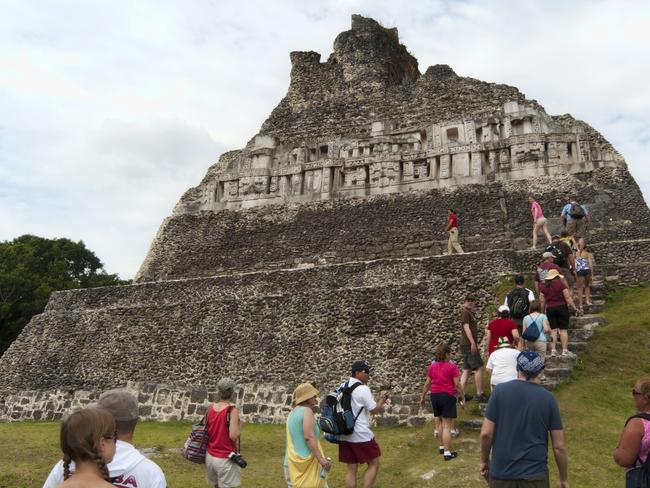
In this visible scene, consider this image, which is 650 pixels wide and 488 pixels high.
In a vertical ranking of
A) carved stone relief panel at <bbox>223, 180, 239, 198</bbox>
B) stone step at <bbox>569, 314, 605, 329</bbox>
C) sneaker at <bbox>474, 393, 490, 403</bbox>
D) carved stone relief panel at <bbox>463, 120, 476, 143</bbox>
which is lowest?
sneaker at <bbox>474, 393, 490, 403</bbox>

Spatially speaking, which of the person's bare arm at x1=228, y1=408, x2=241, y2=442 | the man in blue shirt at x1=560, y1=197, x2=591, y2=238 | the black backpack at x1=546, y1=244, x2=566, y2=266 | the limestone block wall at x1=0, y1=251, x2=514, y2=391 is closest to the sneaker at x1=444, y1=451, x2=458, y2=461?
the person's bare arm at x1=228, y1=408, x2=241, y2=442

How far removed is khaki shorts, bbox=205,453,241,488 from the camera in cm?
639

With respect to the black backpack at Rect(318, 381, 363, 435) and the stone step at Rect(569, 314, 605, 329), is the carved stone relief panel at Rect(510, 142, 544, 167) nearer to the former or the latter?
the stone step at Rect(569, 314, 605, 329)

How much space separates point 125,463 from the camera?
359cm

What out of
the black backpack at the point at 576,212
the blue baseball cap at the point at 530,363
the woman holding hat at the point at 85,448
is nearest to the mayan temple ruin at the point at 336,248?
the black backpack at the point at 576,212

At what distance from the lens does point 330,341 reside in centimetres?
1477

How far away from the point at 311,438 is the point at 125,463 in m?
2.82

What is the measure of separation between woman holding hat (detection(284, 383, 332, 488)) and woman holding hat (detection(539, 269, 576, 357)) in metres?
5.82

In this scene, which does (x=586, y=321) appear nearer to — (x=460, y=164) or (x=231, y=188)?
(x=460, y=164)

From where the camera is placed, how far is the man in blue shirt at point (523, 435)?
493 cm

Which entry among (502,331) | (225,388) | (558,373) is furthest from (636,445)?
(558,373)

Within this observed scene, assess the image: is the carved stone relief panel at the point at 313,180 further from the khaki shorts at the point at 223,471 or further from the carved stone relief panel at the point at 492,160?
the khaki shorts at the point at 223,471

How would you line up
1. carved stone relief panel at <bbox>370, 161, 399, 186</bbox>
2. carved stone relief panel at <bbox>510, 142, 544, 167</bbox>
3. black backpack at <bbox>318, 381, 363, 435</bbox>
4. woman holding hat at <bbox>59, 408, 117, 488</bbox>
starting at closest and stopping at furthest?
1. woman holding hat at <bbox>59, 408, 117, 488</bbox>
2. black backpack at <bbox>318, 381, 363, 435</bbox>
3. carved stone relief panel at <bbox>510, 142, 544, 167</bbox>
4. carved stone relief panel at <bbox>370, 161, 399, 186</bbox>

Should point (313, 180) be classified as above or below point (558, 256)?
above
